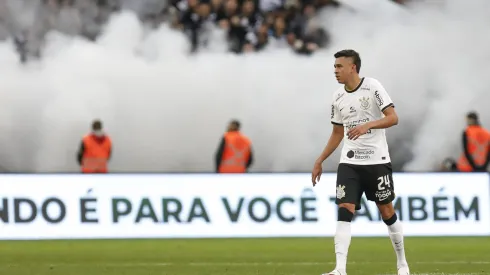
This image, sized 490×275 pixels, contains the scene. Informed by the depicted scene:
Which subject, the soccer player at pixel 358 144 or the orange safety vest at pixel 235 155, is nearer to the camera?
the soccer player at pixel 358 144

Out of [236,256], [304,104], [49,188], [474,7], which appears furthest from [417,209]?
[474,7]

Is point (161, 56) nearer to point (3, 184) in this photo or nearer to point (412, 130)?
point (412, 130)

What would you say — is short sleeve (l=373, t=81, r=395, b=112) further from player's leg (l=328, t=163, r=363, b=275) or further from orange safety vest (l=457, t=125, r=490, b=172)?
orange safety vest (l=457, t=125, r=490, b=172)

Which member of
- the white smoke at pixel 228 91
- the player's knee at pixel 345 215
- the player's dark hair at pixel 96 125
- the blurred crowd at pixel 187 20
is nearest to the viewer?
the player's knee at pixel 345 215

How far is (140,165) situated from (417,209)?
7330 millimetres

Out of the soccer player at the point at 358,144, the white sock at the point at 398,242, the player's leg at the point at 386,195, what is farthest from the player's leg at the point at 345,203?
the white sock at the point at 398,242

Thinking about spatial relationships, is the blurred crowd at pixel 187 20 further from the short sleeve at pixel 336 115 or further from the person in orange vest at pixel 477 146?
the short sleeve at pixel 336 115

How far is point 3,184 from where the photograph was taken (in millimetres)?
13969

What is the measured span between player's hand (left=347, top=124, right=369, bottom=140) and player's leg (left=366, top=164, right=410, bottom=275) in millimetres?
495

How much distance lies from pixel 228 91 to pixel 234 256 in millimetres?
9384

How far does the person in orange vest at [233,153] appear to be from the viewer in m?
16.8

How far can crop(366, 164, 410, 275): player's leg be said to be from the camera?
827 centimetres

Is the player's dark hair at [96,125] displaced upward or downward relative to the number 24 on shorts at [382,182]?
upward

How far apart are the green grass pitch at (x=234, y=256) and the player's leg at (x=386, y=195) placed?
110 cm
